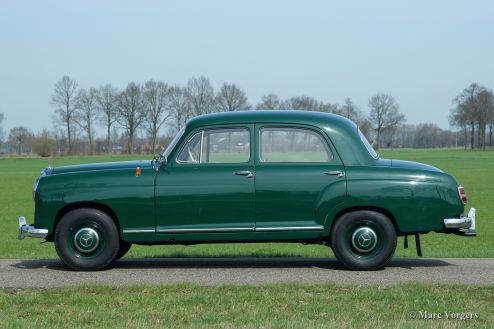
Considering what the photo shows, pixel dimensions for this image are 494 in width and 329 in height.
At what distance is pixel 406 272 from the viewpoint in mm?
7961

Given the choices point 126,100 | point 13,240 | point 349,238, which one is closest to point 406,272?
point 349,238

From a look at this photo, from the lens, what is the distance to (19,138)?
131 metres

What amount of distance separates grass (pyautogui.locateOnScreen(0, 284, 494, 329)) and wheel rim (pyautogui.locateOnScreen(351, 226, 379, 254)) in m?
1.20

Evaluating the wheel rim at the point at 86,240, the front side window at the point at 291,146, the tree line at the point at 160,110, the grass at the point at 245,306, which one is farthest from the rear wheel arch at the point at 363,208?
the tree line at the point at 160,110

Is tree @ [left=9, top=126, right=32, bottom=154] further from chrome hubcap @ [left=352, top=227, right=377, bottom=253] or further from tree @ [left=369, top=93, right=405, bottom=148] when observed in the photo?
chrome hubcap @ [left=352, top=227, right=377, bottom=253]

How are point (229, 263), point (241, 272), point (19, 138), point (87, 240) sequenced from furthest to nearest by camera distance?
point (19, 138), point (229, 263), point (87, 240), point (241, 272)

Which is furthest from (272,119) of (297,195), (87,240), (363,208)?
(87,240)

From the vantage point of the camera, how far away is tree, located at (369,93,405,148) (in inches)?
5007

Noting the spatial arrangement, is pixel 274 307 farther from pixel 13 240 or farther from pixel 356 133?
pixel 13 240

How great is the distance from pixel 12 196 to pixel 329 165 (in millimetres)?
29536

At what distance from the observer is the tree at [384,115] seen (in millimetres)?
127188

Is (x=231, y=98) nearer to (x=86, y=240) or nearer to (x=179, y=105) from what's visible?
(x=179, y=105)

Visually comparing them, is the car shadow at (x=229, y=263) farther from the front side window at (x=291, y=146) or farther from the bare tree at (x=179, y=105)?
the bare tree at (x=179, y=105)

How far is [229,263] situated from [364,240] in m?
1.67
